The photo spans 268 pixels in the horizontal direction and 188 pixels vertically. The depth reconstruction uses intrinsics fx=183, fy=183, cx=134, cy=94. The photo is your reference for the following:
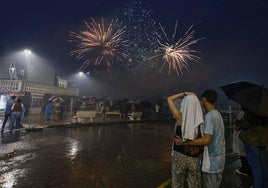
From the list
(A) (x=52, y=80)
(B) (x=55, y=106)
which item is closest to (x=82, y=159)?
(B) (x=55, y=106)

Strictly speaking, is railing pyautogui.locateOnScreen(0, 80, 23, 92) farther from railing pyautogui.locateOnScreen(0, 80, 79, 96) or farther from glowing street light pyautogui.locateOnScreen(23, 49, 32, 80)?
glowing street light pyautogui.locateOnScreen(23, 49, 32, 80)

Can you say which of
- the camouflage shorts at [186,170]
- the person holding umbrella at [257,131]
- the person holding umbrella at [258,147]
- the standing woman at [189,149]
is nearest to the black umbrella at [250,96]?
the person holding umbrella at [257,131]

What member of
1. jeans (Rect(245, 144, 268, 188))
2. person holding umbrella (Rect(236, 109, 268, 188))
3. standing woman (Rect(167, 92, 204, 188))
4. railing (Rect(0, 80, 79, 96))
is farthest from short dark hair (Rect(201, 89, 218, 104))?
railing (Rect(0, 80, 79, 96))

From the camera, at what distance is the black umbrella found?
345 centimetres

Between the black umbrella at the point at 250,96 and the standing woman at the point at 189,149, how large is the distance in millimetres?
1664

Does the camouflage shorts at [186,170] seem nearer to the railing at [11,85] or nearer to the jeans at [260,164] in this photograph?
the jeans at [260,164]

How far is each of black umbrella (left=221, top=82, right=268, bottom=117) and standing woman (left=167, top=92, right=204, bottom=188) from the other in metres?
1.66

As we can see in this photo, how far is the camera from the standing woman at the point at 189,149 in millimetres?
2488

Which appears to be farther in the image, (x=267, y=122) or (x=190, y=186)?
(x=267, y=122)

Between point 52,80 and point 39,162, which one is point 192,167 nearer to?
point 39,162

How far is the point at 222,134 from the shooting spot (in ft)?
9.04

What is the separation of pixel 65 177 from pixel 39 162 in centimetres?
177

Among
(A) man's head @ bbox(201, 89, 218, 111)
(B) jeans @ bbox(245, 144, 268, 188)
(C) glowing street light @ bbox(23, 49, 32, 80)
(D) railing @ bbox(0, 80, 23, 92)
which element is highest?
(C) glowing street light @ bbox(23, 49, 32, 80)

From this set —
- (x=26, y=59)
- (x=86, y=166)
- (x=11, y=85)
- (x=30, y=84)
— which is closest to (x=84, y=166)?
(x=86, y=166)
